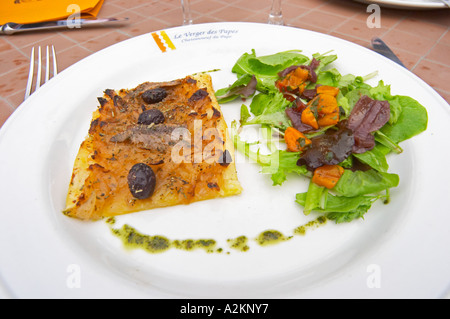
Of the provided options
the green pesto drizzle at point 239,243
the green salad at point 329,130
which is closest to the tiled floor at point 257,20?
the green salad at point 329,130

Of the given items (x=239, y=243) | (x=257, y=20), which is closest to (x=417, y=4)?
(x=257, y=20)

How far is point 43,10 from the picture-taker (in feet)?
12.4

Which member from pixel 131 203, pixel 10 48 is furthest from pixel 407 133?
pixel 10 48

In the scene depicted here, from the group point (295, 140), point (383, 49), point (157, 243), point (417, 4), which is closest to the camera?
point (157, 243)

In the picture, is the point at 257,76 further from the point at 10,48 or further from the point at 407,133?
the point at 10,48

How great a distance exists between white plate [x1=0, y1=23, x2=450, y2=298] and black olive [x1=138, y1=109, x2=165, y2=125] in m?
0.53

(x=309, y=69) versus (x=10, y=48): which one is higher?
(x=10, y=48)

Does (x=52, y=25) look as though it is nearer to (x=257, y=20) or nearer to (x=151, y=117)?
(x=151, y=117)

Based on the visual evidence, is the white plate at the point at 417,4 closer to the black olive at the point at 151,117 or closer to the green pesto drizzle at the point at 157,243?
the black olive at the point at 151,117

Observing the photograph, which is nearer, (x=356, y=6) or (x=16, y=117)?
(x=16, y=117)

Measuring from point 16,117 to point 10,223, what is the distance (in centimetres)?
96

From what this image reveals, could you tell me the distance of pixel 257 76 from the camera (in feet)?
9.22

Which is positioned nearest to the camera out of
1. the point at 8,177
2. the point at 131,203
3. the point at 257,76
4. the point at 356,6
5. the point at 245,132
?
the point at 8,177

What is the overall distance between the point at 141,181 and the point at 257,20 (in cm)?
293
